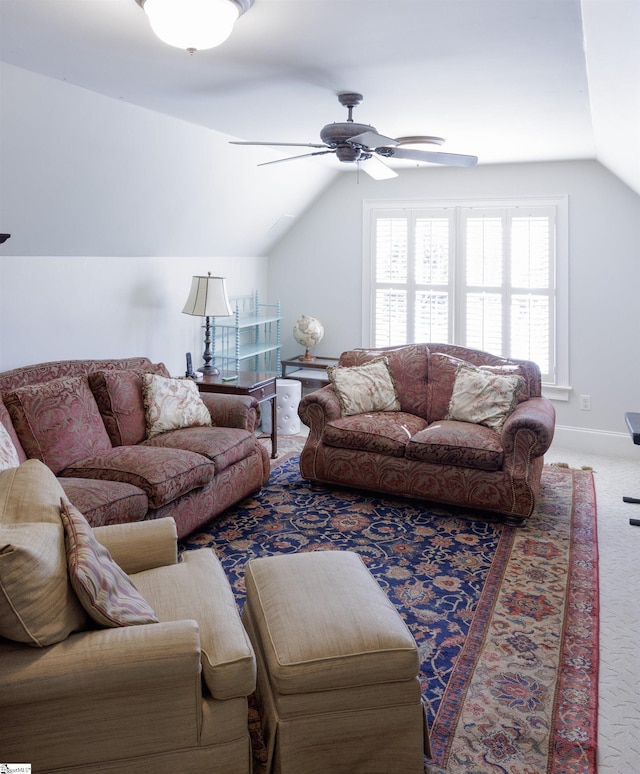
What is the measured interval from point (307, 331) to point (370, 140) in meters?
3.25

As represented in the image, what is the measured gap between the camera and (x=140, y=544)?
2404 millimetres

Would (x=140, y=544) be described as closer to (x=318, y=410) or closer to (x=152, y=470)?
(x=152, y=470)

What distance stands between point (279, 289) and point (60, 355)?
9.91ft

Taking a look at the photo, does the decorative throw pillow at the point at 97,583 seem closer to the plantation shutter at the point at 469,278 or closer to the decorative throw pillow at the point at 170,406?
the decorative throw pillow at the point at 170,406

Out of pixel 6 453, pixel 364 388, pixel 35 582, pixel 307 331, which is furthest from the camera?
pixel 307 331

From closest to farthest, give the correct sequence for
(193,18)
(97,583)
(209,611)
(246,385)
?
(97,583) < (209,611) < (193,18) < (246,385)

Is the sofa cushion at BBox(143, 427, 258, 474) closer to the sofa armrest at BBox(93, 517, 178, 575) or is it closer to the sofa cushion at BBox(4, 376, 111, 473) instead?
the sofa cushion at BBox(4, 376, 111, 473)

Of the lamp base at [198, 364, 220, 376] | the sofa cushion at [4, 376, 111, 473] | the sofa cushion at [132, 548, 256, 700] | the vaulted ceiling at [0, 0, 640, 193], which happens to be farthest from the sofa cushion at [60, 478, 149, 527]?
the lamp base at [198, 364, 220, 376]

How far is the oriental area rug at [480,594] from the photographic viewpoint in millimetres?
2182

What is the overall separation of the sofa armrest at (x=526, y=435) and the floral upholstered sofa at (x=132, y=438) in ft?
5.13

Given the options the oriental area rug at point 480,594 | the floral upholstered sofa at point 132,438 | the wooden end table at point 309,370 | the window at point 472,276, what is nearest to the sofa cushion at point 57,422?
the floral upholstered sofa at point 132,438

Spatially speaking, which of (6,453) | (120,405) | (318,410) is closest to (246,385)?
(318,410)

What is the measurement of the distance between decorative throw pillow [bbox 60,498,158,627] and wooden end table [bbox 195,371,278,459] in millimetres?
2954

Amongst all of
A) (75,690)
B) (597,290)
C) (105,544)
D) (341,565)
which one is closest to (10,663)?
(75,690)
